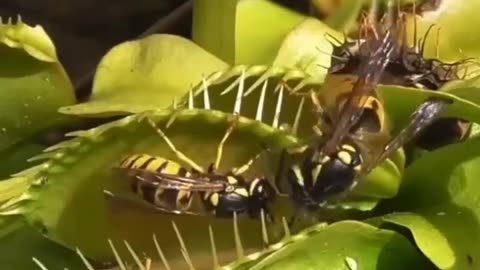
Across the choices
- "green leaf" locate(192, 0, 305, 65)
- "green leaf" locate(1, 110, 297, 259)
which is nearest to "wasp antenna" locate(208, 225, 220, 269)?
"green leaf" locate(1, 110, 297, 259)

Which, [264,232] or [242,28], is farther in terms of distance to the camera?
[242,28]

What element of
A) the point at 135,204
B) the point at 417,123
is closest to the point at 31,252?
the point at 135,204

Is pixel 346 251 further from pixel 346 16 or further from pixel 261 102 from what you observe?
pixel 346 16

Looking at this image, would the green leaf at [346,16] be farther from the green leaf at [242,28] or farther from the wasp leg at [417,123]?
the wasp leg at [417,123]

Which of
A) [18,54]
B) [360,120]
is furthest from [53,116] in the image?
[360,120]

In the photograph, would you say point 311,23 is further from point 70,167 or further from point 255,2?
point 70,167

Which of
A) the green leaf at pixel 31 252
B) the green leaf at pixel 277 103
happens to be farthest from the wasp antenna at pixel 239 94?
the green leaf at pixel 31 252
